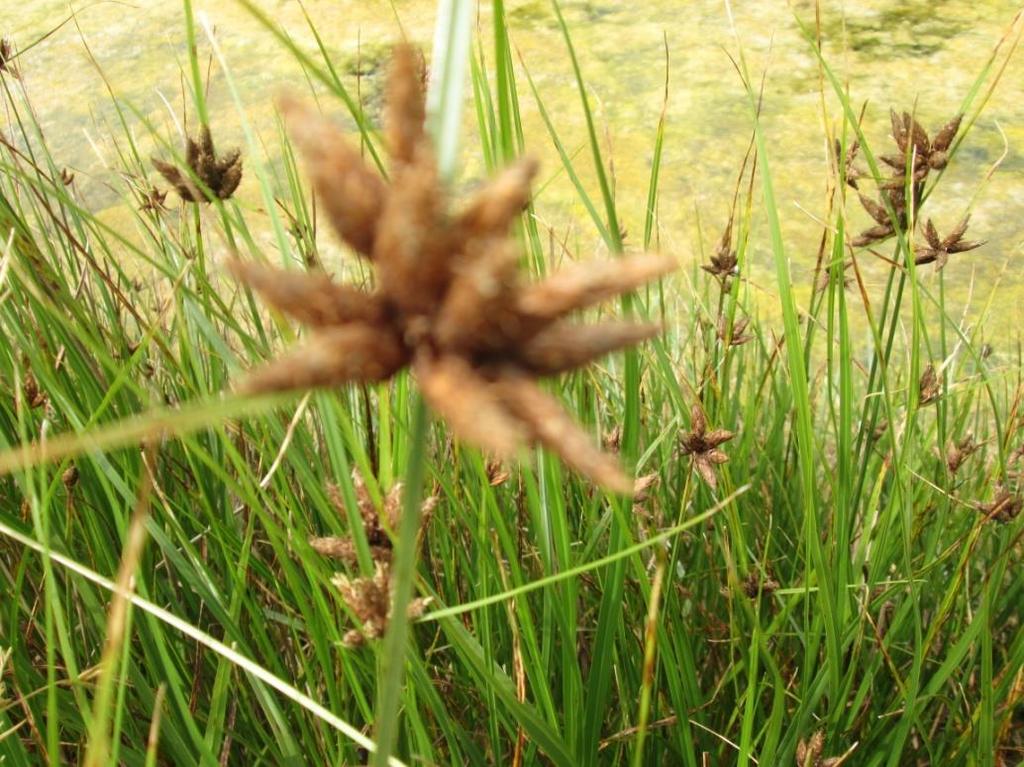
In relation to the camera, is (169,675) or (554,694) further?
(554,694)

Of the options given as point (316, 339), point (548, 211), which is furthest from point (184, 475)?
point (548, 211)

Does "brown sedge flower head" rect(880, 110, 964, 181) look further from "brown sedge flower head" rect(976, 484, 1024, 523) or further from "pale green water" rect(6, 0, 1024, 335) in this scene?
"pale green water" rect(6, 0, 1024, 335)

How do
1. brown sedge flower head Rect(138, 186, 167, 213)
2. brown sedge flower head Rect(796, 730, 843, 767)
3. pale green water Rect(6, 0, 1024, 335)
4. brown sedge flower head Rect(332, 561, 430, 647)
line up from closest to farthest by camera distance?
brown sedge flower head Rect(332, 561, 430, 647) → brown sedge flower head Rect(796, 730, 843, 767) → brown sedge flower head Rect(138, 186, 167, 213) → pale green water Rect(6, 0, 1024, 335)

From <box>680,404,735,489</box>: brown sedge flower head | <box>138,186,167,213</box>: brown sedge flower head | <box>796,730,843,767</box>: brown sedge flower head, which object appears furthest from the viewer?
<box>138,186,167,213</box>: brown sedge flower head

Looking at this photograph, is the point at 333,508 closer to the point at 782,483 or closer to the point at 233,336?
the point at 782,483

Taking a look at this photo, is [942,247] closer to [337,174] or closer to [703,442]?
[703,442]

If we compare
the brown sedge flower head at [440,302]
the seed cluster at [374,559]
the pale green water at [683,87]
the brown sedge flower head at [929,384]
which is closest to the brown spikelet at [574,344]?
the brown sedge flower head at [440,302]

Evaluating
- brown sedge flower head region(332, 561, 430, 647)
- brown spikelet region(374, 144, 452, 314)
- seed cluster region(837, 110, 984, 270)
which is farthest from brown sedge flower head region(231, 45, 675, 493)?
seed cluster region(837, 110, 984, 270)

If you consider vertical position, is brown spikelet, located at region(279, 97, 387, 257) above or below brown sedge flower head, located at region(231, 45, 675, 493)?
above

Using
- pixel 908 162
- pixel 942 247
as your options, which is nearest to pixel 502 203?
pixel 908 162
